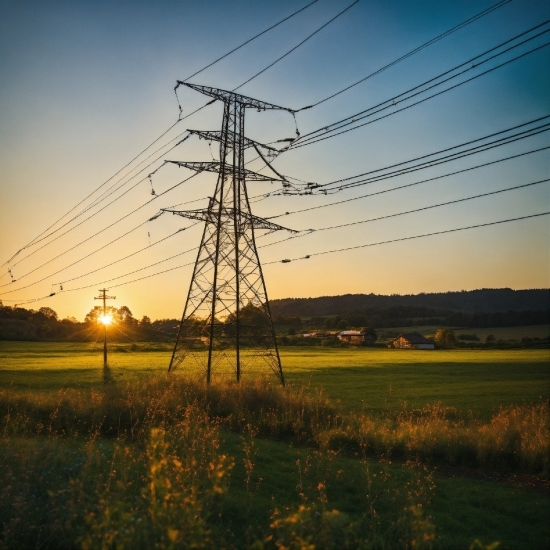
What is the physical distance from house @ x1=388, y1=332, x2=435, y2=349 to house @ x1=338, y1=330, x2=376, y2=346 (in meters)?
5.45

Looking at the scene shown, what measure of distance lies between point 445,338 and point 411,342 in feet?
49.7

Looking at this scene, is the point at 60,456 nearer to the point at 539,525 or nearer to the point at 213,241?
the point at 539,525

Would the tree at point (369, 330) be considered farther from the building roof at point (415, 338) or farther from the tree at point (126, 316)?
the tree at point (126, 316)

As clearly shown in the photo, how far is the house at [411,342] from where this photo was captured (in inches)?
3194

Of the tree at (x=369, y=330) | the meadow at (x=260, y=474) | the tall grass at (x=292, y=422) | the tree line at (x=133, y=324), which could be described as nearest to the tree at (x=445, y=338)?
the tree line at (x=133, y=324)

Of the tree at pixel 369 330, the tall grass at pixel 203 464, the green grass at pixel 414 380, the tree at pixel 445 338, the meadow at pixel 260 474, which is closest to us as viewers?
the tall grass at pixel 203 464

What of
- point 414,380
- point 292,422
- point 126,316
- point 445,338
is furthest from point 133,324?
point 292,422

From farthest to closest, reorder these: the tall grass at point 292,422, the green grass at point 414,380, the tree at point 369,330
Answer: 1. the tree at point 369,330
2. the green grass at point 414,380
3. the tall grass at point 292,422

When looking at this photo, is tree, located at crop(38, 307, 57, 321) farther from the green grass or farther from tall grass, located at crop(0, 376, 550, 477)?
tall grass, located at crop(0, 376, 550, 477)

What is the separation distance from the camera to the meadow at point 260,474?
19.3 ft

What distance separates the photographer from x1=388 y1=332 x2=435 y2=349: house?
81.1m

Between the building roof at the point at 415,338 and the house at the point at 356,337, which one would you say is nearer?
the building roof at the point at 415,338

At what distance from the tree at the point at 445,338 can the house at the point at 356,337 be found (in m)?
21.8

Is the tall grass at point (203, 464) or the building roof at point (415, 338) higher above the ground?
the tall grass at point (203, 464)
